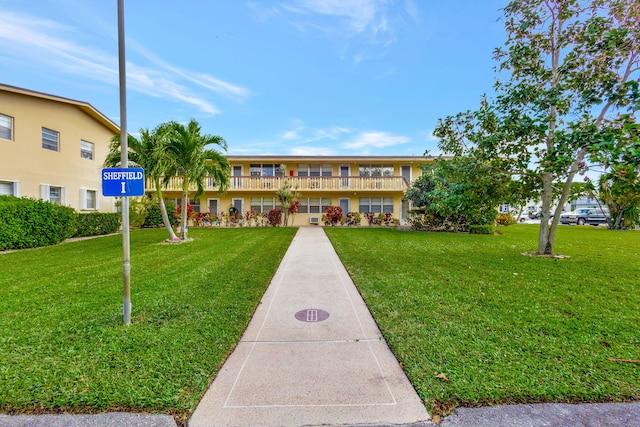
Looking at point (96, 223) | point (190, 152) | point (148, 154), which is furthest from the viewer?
point (96, 223)

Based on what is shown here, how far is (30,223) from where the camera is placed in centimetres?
1041

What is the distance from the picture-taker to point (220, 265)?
24.0ft

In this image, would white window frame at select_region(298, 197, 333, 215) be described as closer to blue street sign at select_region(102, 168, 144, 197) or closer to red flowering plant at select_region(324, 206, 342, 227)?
red flowering plant at select_region(324, 206, 342, 227)

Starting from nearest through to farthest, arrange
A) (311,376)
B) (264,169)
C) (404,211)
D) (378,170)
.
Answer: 1. (311,376)
2. (404,211)
3. (264,169)
4. (378,170)

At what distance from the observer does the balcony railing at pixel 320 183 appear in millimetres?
20938

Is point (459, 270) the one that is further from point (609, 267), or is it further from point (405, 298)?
point (609, 267)

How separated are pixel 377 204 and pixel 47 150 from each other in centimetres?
1971

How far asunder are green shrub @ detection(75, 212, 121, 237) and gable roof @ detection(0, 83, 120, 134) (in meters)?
5.59

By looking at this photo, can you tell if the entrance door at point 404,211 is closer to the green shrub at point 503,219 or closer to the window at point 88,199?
the green shrub at point 503,219

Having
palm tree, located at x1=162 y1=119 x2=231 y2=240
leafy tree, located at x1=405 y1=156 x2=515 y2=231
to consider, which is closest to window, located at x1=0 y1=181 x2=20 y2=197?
palm tree, located at x1=162 y1=119 x2=231 y2=240

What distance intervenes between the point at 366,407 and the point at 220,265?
5.85m

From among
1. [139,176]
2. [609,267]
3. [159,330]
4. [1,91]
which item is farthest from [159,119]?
[609,267]

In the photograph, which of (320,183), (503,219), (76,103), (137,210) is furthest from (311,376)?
(503,219)

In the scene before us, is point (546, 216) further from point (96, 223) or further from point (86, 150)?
point (86, 150)
